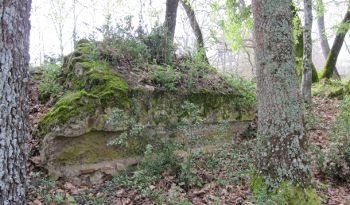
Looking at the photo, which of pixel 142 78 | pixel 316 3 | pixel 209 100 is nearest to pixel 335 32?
pixel 316 3

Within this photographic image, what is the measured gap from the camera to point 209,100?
23.5 ft

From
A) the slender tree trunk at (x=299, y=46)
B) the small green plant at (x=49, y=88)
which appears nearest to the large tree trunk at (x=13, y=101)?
the small green plant at (x=49, y=88)

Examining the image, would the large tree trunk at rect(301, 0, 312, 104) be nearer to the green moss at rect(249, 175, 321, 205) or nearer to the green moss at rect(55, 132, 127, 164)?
the green moss at rect(249, 175, 321, 205)

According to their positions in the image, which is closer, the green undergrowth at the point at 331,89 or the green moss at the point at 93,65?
the green moss at the point at 93,65

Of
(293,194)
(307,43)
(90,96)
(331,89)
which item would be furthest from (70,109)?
(331,89)

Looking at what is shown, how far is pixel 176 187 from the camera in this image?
190 inches

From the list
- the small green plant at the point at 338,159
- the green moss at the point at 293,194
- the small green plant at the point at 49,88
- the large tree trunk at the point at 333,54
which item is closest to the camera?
the green moss at the point at 293,194

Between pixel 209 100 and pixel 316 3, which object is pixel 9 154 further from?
pixel 316 3

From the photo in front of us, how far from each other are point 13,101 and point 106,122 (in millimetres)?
2775

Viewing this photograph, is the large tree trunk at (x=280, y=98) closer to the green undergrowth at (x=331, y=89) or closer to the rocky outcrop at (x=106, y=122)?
the rocky outcrop at (x=106, y=122)

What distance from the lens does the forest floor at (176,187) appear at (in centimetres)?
476

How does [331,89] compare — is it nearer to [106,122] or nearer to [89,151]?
[106,122]

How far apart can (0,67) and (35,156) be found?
117 inches

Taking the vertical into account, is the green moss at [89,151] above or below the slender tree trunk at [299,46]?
below
